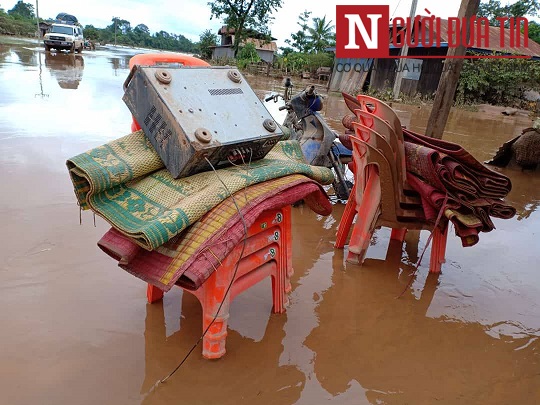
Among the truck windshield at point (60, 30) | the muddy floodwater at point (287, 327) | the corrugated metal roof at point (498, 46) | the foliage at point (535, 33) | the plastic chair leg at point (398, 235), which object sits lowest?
the muddy floodwater at point (287, 327)

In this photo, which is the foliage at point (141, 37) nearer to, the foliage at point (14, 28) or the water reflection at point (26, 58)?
the foliage at point (14, 28)

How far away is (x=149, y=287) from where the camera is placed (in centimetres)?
229

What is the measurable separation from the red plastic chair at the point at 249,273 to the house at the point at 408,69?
15522mm

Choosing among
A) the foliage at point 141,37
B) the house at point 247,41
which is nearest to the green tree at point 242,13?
the house at point 247,41

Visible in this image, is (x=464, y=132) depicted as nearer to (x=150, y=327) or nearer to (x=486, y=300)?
(x=486, y=300)

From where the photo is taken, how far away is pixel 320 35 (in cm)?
3253

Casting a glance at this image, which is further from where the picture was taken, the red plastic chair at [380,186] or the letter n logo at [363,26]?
the letter n logo at [363,26]

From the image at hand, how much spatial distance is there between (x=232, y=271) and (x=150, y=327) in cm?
65

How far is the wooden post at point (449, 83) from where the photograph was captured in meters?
3.81

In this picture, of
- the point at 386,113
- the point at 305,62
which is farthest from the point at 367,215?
the point at 305,62

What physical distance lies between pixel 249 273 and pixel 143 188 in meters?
0.65

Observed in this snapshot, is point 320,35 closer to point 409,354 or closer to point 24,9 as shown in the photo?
point 409,354

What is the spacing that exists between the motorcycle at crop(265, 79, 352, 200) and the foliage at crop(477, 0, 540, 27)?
79.8 feet

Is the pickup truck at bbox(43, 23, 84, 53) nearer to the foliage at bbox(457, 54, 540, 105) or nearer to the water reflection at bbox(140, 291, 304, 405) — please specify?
the foliage at bbox(457, 54, 540, 105)
